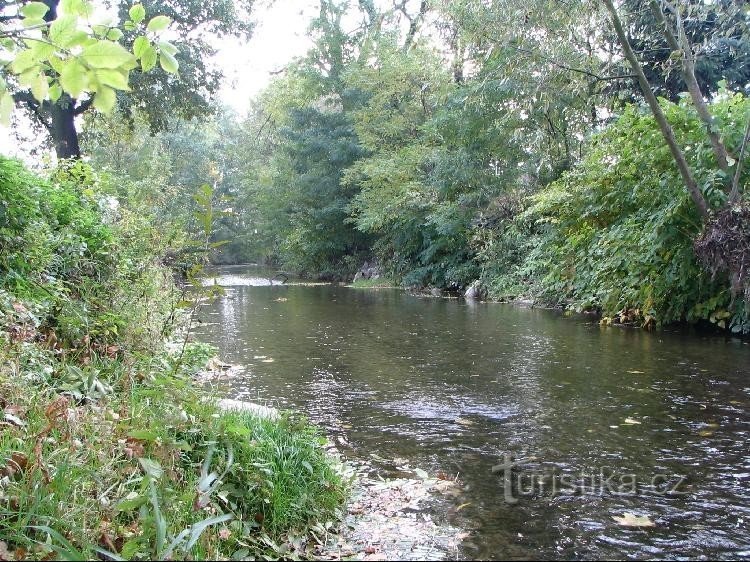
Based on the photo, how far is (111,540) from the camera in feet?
7.35

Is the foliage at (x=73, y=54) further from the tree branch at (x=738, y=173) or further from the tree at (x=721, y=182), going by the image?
the tree branch at (x=738, y=173)

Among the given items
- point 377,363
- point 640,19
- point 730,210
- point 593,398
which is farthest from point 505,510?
point 640,19

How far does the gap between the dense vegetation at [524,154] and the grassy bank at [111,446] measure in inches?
44.2

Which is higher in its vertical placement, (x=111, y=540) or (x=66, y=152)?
(x=66, y=152)

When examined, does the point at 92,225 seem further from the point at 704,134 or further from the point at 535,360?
the point at 704,134

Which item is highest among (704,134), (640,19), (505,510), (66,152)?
(640,19)

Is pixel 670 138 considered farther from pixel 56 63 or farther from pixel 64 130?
pixel 64 130

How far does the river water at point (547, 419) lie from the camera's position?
114 inches

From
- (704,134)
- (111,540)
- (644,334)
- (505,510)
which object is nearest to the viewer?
(111,540)

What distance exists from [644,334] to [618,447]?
5.83m

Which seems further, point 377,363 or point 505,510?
point 377,363

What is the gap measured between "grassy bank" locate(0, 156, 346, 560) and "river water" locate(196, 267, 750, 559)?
2.77ft

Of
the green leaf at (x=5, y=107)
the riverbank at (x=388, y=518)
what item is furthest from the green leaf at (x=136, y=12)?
the riverbank at (x=388, y=518)

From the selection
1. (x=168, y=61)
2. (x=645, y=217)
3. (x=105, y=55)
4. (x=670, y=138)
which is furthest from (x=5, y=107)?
(x=645, y=217)
